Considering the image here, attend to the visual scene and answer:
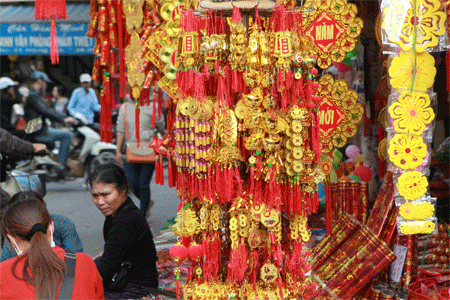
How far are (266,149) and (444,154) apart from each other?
98.2 inches

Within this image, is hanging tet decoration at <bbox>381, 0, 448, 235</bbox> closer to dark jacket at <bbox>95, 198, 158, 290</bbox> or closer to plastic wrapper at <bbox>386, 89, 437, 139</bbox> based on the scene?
plastic wrapper at <bbox>386, 89, 437, 139</bbox>

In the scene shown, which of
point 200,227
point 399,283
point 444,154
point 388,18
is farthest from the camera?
point 444,154

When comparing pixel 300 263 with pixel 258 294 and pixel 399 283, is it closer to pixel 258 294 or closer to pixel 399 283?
pixel 258 294

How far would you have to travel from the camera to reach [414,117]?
2631 millimetres

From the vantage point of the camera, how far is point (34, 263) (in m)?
1.91

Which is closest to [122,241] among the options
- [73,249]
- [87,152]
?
[73,249]

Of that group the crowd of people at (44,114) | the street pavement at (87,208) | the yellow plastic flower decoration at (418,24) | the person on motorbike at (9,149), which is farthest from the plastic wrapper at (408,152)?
the crowd of people at (44,114)

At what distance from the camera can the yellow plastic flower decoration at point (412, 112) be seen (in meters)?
2.62

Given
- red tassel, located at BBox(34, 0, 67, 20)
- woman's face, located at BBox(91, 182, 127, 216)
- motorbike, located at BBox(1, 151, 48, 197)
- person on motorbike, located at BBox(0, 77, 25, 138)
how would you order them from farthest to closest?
1. person on motorbike, located at BBox(0, 77, 25, 138)
2. motorbike, located at BBox(1, 151, 48, 197)
3. red tassel, located at BBox(34, 0, 67, 20)
4. woman's face, located at BBox(91, 182, 127, 216)

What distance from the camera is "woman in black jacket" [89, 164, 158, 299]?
8.70 feet

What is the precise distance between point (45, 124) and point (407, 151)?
5479 mm

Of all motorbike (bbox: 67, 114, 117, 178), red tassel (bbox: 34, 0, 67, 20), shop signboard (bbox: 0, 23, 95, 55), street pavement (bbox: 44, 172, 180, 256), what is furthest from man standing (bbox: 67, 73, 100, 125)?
red tassel (bbox: 34, 0, 67, 20)

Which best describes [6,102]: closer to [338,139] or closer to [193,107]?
[338,139]

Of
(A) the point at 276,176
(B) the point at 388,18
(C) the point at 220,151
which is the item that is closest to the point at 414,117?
(B) the point at 388,18
